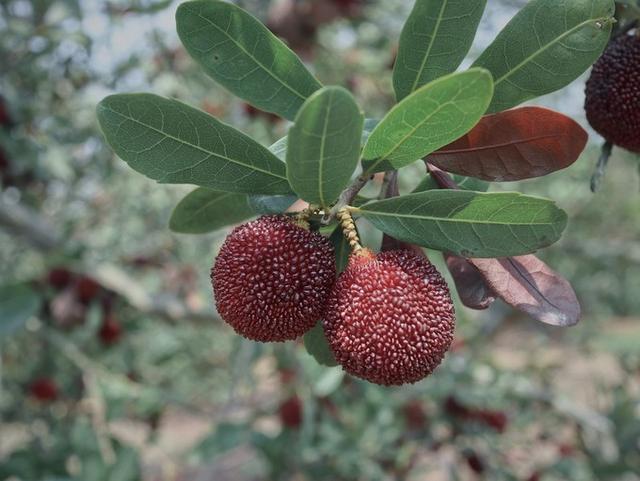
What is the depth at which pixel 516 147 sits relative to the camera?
0.87 m

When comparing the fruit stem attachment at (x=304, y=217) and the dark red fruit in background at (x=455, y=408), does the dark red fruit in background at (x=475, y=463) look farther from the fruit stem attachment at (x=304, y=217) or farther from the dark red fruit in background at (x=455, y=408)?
the fruit stem attachment at (x=304, y=217)

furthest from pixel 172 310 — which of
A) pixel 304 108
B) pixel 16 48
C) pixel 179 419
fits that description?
pixel 179 419

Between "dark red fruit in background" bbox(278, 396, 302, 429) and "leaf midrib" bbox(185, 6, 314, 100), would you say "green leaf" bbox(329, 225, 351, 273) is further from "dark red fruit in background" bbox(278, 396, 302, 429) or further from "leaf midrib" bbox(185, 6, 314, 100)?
"dark red fruit in background" bbox(278, 396, 302, 429)

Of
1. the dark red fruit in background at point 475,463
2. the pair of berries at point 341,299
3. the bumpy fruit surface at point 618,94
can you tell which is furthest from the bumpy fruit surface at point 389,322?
the dark red fruit in background at point 475,463

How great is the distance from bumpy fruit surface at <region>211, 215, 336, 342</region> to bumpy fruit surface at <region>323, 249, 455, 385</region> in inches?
1.3

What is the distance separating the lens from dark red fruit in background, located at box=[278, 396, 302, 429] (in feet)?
→ 9.14

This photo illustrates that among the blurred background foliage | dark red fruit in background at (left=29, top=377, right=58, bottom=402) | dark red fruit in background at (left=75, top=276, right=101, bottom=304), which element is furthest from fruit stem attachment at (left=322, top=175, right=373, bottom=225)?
dark red fruit in background at (left=29, top=377, right=58, bottom=402)

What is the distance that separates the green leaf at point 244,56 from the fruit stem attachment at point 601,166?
438 mm

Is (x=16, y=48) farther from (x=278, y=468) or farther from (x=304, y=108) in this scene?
(x=304, y=108)

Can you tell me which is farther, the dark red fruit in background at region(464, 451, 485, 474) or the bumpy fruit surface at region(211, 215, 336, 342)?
the dark red fruit in background at region(464, 451, 485, 474)

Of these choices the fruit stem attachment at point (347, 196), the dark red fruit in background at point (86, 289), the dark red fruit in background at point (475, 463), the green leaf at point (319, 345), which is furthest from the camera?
the dark red fruit in background at point (86, 289)

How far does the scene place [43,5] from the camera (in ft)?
8.80

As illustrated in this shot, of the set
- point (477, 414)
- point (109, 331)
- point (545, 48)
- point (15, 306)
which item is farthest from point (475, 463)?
point (545, 48)

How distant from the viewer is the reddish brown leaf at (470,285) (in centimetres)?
87
